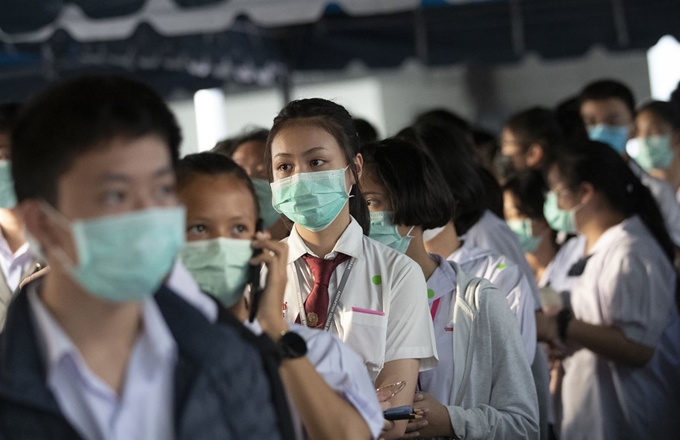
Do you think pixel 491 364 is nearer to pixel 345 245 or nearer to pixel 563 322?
pixel 345 245

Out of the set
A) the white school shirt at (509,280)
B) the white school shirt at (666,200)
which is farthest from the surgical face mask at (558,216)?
the white school shirt at (509,280)

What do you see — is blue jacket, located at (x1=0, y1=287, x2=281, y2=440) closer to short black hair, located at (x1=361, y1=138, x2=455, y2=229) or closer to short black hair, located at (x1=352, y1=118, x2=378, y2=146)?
short black hair, located at (x1=361, y1=138, x2=455, y2=229)

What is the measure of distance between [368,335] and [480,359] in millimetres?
652

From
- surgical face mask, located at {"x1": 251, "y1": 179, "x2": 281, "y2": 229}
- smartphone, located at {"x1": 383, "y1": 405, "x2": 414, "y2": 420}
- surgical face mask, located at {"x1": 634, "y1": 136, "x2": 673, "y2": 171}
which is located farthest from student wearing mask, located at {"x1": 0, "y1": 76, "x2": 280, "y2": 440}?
surgical face mask, located at {"x1": 634, "y1": 136, "x2": 673, "y2": 171}

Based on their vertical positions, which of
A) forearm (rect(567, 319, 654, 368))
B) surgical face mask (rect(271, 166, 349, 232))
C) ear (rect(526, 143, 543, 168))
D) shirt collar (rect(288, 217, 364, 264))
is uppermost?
ear (rect(526, 143, 543, 168))

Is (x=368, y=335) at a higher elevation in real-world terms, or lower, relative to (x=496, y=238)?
lower

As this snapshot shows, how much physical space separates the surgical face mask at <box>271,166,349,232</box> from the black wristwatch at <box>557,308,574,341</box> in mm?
2072

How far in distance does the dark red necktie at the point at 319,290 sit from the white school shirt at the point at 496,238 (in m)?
1.72

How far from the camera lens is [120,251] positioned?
185 cm

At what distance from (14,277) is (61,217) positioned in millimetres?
2183

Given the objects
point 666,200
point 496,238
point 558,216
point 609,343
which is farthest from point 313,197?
point 666,200

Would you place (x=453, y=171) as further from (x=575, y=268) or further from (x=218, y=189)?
(x=218, y=189)

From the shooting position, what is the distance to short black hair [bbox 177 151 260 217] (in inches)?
101

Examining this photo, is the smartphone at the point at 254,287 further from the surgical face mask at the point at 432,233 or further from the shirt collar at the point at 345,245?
the surgical face mask at the point at 432,233
